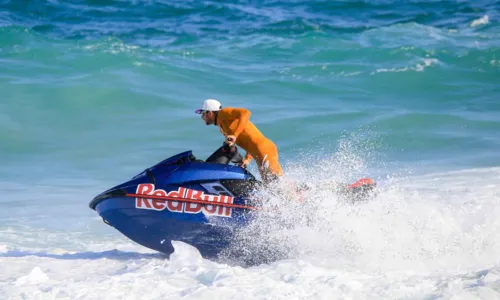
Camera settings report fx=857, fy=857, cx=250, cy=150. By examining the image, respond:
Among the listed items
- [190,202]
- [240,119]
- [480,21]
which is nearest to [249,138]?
[240,119]

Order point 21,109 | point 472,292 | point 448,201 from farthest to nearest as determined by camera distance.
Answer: point 21,109 → point 448,201 → point 472,292

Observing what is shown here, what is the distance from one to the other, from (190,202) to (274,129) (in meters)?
10.0

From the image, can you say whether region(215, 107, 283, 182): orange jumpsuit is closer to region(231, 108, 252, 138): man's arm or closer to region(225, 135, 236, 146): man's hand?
→ region(231, 108, 252, 138): man's arm

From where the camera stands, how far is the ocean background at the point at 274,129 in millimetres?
7496

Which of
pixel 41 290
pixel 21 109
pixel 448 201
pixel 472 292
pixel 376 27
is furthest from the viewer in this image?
pixel 376 27

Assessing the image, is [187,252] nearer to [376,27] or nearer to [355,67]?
[355,67]

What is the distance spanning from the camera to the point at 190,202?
792cm

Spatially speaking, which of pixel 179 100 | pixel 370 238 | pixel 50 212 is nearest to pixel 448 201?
pixel 370 238

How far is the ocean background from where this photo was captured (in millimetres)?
7496

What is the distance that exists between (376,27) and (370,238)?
23.3m

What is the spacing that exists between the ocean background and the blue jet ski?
24 cm

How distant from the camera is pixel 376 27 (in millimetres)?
30484

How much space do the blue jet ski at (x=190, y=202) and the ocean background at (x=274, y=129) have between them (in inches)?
9.4

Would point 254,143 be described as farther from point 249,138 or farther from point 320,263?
point 320,263
